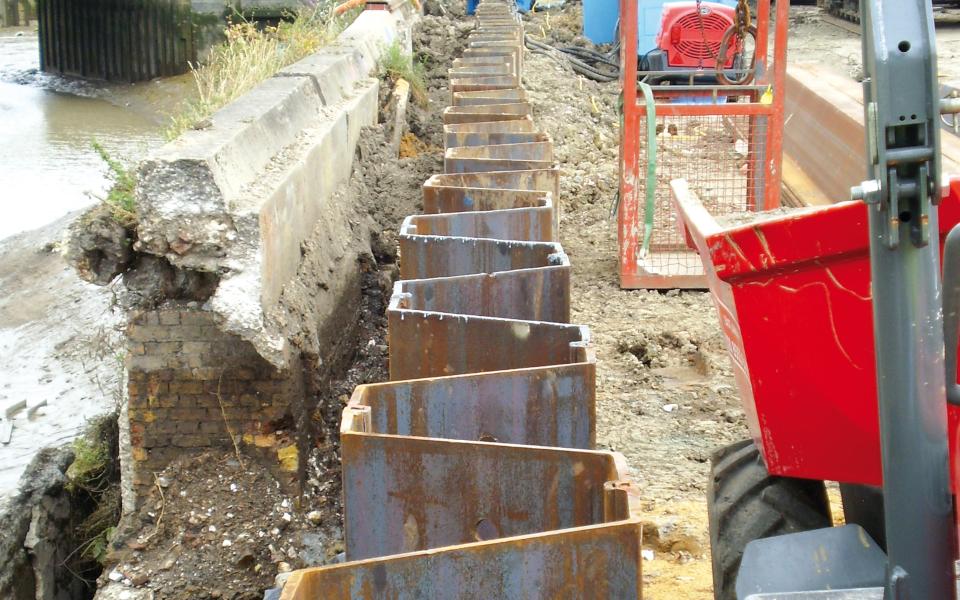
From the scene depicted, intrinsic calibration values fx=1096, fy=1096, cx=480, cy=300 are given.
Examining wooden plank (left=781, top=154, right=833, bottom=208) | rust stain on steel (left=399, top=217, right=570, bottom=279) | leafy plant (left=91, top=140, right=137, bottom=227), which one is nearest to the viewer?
leafy plant (left=91, top=140, right=137, bottom=227)

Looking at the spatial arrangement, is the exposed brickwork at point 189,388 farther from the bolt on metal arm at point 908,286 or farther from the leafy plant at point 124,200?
the bolt on metal arm at point 908,286

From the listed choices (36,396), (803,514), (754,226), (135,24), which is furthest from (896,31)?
(135,24)

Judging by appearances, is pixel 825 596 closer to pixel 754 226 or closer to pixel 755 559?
pixel 755 559

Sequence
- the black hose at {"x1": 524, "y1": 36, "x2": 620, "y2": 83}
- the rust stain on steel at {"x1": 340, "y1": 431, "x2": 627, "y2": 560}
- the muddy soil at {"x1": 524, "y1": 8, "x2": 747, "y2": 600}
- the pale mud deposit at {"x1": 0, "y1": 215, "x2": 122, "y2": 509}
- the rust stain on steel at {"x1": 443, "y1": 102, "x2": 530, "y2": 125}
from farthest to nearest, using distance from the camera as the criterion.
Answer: the black hose at {"x1": 524, "y1": 36, "x2": 620, "y2": 83}, the rust stain on steel at {"x1": 443, "y1": 102, "x2": 530, "y2": 125}, the pale mud deposit at {"x1": 0, "y1": 215, "x2": 122, "y2": 509}, the muddy soil at {"x1": 524, "y1": 8, "x2": 747, "y2": 600}, the rust stain on steel at {"x1": 340, "y1": 431, "x2": 627, "y2": 560}

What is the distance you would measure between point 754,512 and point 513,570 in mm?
770

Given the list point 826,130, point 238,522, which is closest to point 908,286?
point 238,522

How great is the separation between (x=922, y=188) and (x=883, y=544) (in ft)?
4.28

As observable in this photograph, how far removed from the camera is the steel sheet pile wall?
117 inches

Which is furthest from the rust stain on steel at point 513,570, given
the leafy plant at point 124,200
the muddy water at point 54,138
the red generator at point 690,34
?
the red generator at point 690,34

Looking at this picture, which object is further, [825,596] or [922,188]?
[825,596]

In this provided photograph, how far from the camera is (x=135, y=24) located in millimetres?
24266

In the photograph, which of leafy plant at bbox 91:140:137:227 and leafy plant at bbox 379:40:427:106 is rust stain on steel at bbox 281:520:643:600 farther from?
leafy plant at bbox 379:40:427:106

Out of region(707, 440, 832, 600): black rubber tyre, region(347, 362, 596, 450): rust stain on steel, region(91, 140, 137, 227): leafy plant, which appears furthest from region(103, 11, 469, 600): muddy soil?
region(707, 440, 832, 600): black rubber tyre

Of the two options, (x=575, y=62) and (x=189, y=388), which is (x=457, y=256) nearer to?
(x=189, y=388)
